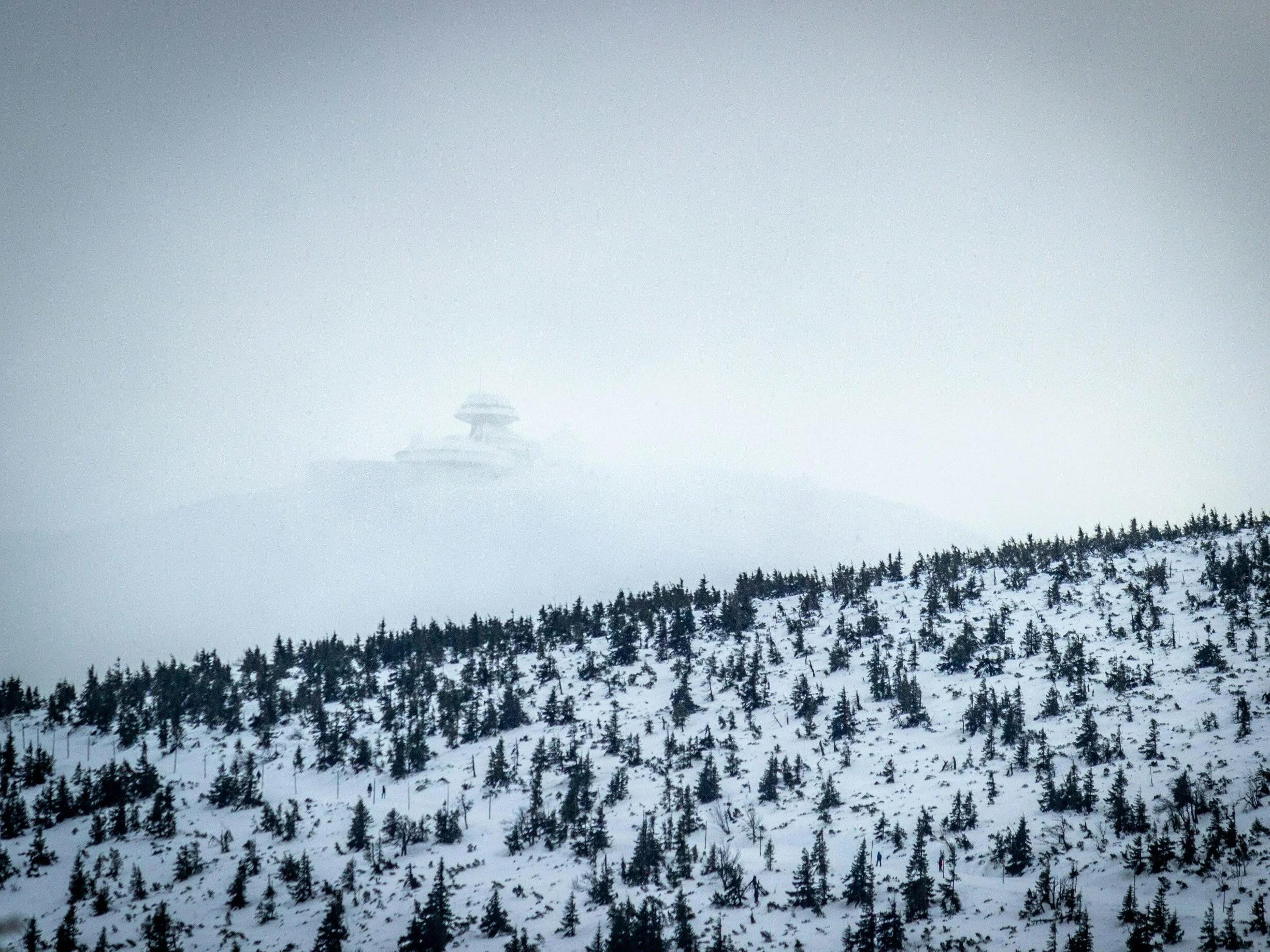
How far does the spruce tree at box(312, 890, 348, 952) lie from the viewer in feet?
270

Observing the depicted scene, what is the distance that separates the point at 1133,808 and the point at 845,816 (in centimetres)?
2693

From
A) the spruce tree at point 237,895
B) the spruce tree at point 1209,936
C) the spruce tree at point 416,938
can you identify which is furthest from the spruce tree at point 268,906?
the spruce tree at point 1209,936

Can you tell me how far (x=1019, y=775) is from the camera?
9456 centimetres

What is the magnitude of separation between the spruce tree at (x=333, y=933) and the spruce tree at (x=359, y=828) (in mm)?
14910

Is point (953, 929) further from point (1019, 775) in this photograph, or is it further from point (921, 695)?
point (921, 695)

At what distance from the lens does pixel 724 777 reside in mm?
106562

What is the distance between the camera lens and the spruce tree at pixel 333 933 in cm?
8225

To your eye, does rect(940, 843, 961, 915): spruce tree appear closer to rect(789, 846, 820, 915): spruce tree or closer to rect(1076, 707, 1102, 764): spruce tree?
rect(789, 846, 820, 915): spruce tree

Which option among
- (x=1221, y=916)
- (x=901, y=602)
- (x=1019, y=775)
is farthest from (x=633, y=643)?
(x=1221, y=916)

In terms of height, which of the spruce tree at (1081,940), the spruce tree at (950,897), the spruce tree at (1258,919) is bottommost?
the spruce tree at (950,897)

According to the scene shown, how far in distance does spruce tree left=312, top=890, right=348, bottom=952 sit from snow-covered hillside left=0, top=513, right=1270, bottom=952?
0.63 m

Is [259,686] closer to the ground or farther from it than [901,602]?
closer to the ground

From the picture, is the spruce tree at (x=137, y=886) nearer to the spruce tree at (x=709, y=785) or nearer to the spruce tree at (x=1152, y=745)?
the spruce tree at (x=709, y=785)

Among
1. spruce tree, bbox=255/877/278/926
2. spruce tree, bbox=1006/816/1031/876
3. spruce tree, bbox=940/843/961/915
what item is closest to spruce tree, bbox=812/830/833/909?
spruce tree, bbox=940/843/961/915
